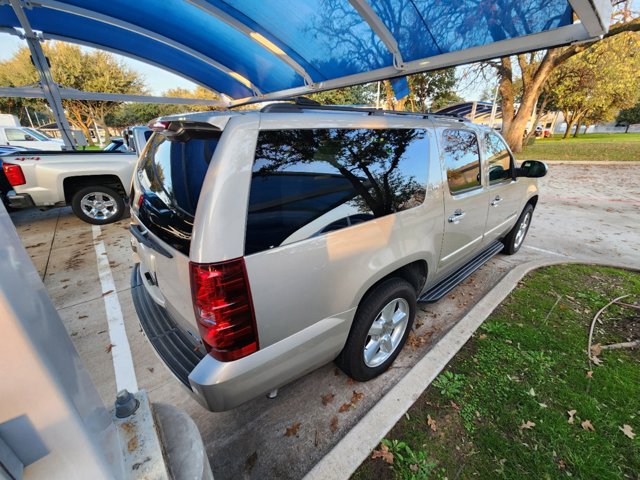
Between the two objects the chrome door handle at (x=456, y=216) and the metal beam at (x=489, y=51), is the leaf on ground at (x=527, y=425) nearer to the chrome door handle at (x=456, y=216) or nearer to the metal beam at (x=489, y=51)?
the chrome door handle at (x=456, y=216)

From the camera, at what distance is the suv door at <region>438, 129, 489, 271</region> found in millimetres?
2607

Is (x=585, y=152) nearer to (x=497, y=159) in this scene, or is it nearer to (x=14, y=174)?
(x=497, y=159)

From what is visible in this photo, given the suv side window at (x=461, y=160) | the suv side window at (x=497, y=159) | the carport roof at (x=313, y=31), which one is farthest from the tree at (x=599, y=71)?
the suv side window at (x=461, y=160)

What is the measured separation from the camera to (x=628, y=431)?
201 centimetres

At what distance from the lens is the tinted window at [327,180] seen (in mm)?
1506

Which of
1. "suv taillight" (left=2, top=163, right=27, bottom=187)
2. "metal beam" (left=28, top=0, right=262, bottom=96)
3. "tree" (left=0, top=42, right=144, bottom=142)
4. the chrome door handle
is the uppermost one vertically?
"tree" (left=0, top=42, right=144, bottom=142)

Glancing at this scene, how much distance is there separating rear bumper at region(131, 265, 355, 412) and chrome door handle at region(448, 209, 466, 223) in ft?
4.42

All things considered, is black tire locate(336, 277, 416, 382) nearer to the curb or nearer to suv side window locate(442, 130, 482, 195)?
the curb

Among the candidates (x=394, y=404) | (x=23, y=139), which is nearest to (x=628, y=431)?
(x=394, y=404)

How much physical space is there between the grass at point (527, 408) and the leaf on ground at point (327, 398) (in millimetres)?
495

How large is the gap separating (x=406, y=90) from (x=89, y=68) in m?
24.0

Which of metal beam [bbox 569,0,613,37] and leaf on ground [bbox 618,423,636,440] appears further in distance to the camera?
metal beam [bbox 569,0,613,37]

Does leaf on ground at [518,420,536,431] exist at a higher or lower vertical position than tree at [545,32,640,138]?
lower

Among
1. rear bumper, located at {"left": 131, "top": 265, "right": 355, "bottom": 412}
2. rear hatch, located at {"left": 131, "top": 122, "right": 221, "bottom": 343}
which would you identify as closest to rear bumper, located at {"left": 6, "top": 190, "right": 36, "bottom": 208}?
rear hatch, located at {"left": 131, "top": 122, "right": 221, "bottom": 343}
